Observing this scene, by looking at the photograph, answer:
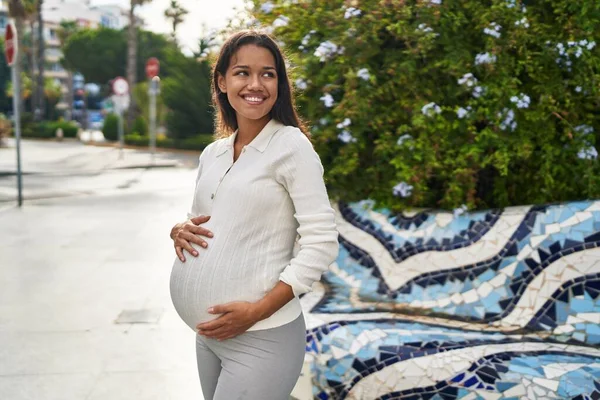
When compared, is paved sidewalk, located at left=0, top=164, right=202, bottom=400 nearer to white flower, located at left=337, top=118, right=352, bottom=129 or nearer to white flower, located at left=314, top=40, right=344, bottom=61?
white flower, located at left=337, top=118, right=352, bottom=129

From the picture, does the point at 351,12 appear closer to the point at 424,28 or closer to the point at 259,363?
the point at 424,28

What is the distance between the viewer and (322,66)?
4.48m

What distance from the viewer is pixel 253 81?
6.45 feet

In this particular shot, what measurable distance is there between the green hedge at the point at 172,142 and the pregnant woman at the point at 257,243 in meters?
25.6

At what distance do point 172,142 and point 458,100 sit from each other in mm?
26211

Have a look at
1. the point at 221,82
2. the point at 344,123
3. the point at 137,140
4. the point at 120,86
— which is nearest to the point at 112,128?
the point at 137,140

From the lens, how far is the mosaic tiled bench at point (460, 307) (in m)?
2.98

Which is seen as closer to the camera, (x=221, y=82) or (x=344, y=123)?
(x=221, y=82)

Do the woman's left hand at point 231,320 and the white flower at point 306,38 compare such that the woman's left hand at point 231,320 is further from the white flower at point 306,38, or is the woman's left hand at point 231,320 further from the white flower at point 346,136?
the white flower at point 306,38

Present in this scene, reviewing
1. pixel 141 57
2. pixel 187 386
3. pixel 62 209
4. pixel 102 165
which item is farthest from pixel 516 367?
pixel 141 57

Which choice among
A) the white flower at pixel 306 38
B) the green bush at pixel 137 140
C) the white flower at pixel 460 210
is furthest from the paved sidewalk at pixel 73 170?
the white flower at pixel 460 210

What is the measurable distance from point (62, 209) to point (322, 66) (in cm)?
783

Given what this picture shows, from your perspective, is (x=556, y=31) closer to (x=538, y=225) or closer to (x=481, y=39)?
(x=481, y=39)

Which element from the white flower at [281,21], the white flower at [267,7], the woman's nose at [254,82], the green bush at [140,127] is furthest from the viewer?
the green bush at [140,127]
